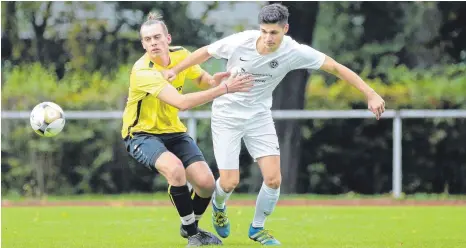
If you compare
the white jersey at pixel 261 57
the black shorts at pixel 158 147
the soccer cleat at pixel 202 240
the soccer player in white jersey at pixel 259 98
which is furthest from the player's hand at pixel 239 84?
the soccer cleat at pixel 202 240

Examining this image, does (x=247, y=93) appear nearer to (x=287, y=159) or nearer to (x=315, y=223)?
(x=315, y=223)

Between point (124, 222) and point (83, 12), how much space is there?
31.7ft

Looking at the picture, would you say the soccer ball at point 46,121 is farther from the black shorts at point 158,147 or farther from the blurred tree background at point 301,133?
the blurred tree background at point 301,133

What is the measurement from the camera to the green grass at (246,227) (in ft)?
32.5

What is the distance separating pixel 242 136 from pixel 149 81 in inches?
42.9

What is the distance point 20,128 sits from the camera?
18.5m

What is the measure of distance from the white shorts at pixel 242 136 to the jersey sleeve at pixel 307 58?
59 cm

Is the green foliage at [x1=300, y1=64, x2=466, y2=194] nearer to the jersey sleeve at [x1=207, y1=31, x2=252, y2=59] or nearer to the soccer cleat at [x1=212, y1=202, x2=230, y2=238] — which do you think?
the soccer cleat at [x1=212, y1=202, x2=230, y2=238]

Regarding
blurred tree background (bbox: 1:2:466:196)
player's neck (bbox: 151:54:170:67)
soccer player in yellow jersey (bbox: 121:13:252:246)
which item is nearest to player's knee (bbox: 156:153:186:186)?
soccer player in yellow jersey (bbox: 121:13:252:246)

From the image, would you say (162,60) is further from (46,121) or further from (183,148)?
(46,121)

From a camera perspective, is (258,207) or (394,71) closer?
(258,207)

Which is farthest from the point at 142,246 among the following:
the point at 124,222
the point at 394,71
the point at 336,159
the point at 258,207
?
the point at 394,71

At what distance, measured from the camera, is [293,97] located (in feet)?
62.2

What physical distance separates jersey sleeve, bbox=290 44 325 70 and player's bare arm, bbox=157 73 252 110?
778 millimetres
